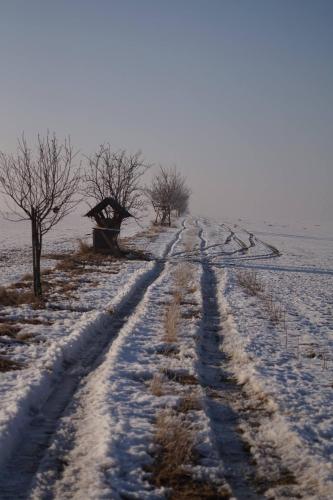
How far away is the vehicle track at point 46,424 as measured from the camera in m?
4.48

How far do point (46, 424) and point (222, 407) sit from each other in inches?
91.9

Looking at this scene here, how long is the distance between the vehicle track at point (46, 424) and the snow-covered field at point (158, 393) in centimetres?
2

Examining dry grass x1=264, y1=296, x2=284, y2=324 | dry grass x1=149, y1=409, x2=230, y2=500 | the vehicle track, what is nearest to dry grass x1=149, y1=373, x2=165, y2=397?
dry grass x1=149, y1=409, x2=230, y2=500

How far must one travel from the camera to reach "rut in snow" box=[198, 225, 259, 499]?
187 inches

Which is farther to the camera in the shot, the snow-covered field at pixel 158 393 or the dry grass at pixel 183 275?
the dry grass at pixel 183 275

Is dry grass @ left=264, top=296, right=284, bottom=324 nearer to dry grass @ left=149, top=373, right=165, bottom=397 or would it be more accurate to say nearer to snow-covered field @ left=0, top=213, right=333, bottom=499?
snow-covered field @ left=0, top=213, right=333, bottom=499

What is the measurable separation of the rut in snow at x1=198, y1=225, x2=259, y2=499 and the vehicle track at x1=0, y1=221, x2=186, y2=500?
67.8 inches

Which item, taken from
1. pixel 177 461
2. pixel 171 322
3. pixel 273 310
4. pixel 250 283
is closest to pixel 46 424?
pixel 177 461

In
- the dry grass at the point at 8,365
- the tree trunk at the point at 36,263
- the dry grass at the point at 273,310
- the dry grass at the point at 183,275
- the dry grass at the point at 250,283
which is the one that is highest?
the tree trunk at the point at 36,263

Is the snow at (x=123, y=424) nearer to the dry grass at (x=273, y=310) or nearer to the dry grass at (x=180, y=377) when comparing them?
the dry grass at (x=180, y=377)

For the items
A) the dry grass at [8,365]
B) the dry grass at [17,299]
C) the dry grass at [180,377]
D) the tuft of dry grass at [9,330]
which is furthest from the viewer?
the dry grass at [17,299]

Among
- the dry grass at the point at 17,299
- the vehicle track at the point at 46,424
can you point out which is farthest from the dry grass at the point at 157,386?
the dry grass at the point at 17,299

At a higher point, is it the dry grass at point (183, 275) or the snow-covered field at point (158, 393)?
the dry grass at point (183, 275)

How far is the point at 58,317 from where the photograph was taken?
1094 cm
